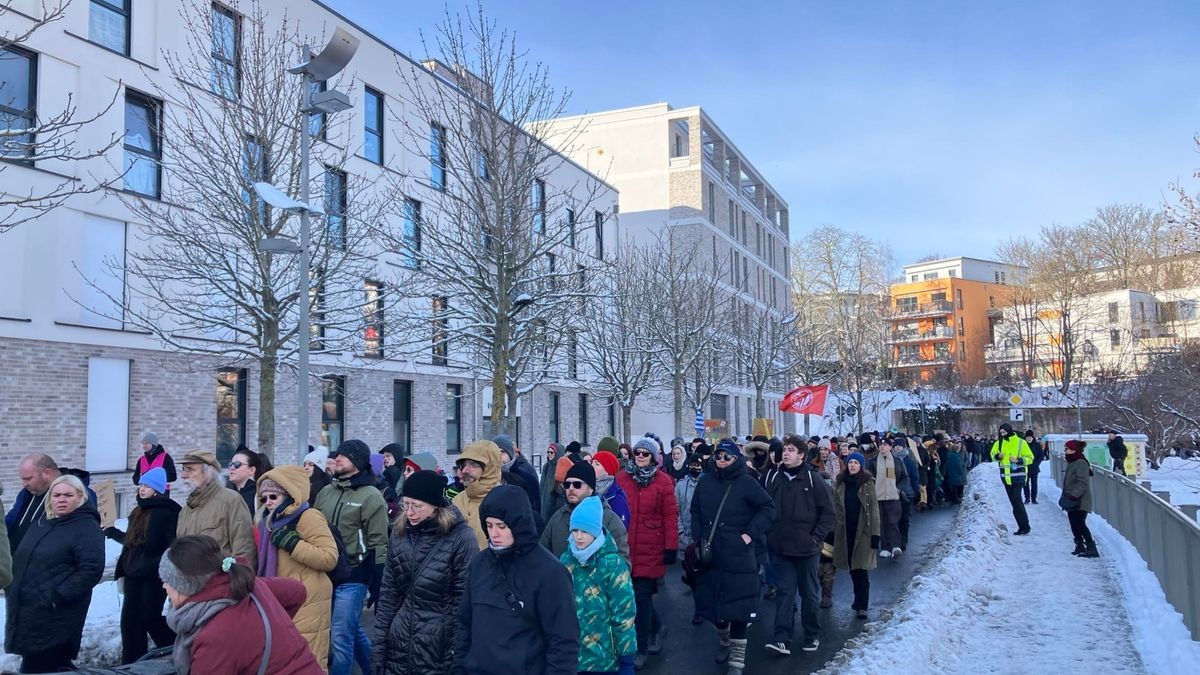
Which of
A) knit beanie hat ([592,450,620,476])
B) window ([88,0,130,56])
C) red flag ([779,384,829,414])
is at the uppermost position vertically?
window ([88,0,130,56])

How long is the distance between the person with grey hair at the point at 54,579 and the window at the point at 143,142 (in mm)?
14289

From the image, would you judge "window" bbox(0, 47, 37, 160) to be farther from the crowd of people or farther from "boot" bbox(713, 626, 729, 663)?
"boot" bbox(713, 626, 729, 663)

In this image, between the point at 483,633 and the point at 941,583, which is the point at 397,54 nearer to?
the point at 941,583

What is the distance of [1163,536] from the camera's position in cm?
945

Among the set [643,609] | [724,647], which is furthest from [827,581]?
[643,609]

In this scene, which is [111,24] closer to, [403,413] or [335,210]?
[335,210]

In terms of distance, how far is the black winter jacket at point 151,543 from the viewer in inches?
239

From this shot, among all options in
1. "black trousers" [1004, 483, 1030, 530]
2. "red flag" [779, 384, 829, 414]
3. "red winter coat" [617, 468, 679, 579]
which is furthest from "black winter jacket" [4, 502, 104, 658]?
"red flag" [779, 384, 829, 414]

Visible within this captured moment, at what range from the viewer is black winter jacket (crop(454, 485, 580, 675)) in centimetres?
395

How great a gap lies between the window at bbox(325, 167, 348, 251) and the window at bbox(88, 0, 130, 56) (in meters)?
4.73

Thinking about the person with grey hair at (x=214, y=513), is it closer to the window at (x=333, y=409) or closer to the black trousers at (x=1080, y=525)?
the black trousers at (x=1080, y=525)

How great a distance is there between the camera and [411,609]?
4535 millimetres

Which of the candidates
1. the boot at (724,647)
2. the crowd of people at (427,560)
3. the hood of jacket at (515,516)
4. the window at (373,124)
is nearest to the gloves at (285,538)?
the crowd of people at (427,560)

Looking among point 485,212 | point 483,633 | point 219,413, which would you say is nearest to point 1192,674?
point 483,633
